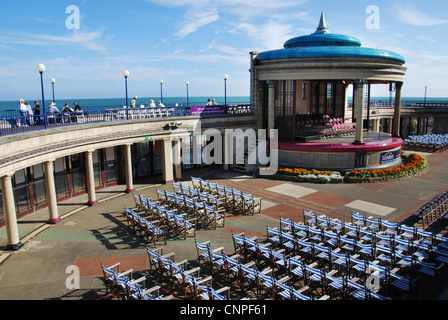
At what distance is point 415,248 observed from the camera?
485 inches

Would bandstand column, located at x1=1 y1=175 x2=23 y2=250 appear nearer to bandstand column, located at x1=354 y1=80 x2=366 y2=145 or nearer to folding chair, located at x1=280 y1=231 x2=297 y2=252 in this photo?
folding chair, located at x1=280 y1=231 x2=297 y2=252

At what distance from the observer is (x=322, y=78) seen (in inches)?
1037

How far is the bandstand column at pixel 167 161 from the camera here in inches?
938

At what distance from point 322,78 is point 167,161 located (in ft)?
42.4

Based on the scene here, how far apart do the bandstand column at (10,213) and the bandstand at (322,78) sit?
18522 mm

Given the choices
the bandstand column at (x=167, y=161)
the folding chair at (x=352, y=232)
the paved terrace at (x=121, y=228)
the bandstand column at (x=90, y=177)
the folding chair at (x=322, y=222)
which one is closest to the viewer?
the paved terrace at (x=121, y=228)

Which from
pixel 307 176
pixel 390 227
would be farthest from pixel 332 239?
pixel 307 176

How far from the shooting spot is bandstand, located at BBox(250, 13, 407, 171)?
25.9 m

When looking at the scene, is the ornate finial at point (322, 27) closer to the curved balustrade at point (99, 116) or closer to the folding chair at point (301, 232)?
the curved balustrade at point (99, 116)

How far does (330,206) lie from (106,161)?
1440cm

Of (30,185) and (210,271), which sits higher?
(30,185)

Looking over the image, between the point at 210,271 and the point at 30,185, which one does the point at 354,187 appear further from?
the point at 30,185

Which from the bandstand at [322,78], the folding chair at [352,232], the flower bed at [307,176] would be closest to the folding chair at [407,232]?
the folding chair at [352,232]
